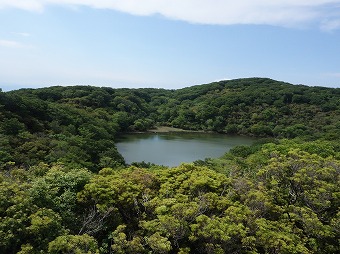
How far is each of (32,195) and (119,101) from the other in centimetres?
6228

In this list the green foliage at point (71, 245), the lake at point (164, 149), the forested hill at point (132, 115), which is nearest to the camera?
the green foliage at point (71, 245)

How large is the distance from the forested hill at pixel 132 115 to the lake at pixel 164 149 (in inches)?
122

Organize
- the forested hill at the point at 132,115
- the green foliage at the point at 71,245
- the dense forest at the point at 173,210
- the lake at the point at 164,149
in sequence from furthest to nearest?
1. the lake at the point at 164,149
2. the forested hill at the point at 132,115
3. the dense forest at the point at 173,210
4. the green foliage at the point at 71,245

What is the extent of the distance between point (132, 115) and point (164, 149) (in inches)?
859

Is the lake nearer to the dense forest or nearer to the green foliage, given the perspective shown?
the dense forest

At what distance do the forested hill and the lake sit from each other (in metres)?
3.11

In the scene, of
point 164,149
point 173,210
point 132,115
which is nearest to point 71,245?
point 173,210

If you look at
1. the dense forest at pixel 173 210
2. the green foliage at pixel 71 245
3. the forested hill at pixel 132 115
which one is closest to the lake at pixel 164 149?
the forested hill at pixel 132 115

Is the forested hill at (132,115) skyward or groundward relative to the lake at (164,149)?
skyward

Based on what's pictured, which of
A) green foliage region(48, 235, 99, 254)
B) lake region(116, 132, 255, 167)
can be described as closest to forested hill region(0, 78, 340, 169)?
lake region(116, 132, 255, 167)

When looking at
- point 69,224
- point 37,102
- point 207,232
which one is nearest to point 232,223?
point 207,232

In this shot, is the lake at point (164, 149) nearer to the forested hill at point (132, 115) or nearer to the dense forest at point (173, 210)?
the forested hill at point (132, 115)

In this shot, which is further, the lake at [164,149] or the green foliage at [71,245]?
the lake at [164,149]

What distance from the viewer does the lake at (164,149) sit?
1571 inches
